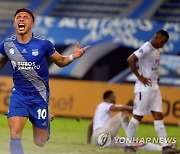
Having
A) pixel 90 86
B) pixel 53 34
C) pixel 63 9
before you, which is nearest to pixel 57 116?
pixel 90 86

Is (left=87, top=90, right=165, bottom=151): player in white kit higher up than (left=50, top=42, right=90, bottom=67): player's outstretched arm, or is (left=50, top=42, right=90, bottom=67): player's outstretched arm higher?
(left=50, top=42, right=90, bottom=67): player's outstretched arm

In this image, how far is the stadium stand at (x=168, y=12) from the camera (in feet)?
73.3

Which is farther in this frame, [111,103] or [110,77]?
[110,77]

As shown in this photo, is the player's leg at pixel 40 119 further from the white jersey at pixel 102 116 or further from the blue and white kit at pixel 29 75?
the white jersey at pixel 102 116

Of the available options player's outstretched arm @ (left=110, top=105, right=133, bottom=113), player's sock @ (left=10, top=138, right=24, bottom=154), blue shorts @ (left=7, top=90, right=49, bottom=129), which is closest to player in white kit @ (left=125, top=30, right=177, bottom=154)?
player's outstretched arm @ (left=110, top=105, right=133, bottom=113)

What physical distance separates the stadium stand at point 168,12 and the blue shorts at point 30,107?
42.0 ft

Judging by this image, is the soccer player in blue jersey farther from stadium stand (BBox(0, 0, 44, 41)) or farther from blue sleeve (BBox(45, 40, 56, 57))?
stadium stand (BBox(0, 0, 44, 41))

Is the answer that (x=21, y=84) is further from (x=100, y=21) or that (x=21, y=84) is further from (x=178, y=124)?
(x=100, y=21)

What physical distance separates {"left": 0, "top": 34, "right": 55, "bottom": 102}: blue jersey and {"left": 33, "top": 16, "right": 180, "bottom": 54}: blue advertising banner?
10.8 metres

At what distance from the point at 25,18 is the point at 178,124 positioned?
980 centimetres

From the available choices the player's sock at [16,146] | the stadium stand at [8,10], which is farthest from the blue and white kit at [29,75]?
the stadium stand at [8,10]

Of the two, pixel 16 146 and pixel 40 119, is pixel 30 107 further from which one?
pixel 16 146

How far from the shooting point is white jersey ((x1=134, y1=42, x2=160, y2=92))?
12578 millimetres

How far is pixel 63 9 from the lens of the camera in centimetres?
2275
